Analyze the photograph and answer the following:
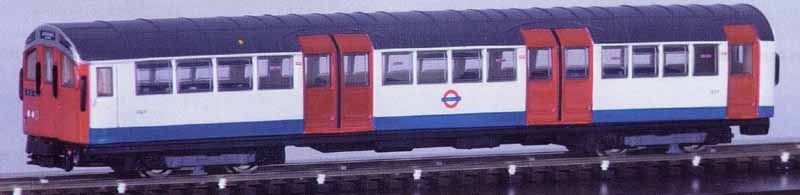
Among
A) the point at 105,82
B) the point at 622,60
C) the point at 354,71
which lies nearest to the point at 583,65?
the point at 622,60

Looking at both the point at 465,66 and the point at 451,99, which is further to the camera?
the point at 465,66

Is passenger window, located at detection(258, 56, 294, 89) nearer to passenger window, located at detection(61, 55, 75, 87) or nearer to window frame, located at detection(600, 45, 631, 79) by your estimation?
passenger window, located at detection(61, 55, 75, 87)

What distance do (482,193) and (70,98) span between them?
19.9 feet

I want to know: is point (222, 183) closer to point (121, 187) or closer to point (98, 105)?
point (121, 187)

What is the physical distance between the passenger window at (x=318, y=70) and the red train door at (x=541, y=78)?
10.4 feet

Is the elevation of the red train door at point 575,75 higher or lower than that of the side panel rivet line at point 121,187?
higher

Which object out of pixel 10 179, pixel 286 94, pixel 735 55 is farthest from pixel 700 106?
pixel 10 179

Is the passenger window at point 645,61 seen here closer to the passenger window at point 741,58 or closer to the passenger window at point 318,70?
the passenger window at point 741,58

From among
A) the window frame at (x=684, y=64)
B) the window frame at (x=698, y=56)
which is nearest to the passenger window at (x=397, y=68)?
the window frame at (x=684, y=64)

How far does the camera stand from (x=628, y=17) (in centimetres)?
2662

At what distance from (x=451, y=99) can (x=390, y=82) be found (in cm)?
99

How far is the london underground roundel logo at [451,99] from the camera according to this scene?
83.4ft

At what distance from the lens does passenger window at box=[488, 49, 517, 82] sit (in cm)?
2561

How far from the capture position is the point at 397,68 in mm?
25234
